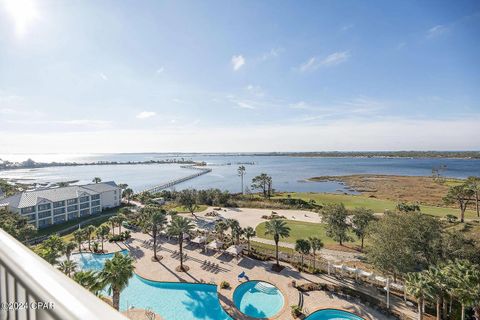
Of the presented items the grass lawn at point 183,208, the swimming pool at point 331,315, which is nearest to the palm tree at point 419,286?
the swimming pool at point 331,315

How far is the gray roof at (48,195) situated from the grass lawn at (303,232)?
110ft

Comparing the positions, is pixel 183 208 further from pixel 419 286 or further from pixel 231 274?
pixel 419 286

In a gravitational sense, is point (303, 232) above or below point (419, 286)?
below

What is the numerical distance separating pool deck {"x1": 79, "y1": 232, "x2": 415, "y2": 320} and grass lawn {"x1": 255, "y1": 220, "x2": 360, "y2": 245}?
8362 mm

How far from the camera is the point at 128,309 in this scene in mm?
19000

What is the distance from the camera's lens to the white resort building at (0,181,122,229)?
40469 millimetres

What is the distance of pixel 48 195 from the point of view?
1743 inches

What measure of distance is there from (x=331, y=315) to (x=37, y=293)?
70.3 feet

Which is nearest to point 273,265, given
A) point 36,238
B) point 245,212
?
point 245,212

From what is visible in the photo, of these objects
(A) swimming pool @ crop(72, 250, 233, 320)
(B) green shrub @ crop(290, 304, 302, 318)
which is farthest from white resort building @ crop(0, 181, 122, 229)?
(B) green shrub @ crop(290, 304, 302, 318)

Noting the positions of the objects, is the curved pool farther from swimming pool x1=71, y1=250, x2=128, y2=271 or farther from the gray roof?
the gray roof

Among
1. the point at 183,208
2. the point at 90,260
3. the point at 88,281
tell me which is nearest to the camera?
the point at 88,281

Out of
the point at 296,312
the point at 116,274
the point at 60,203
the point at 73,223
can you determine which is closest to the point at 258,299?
the point at 296,312

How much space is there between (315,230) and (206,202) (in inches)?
1077
